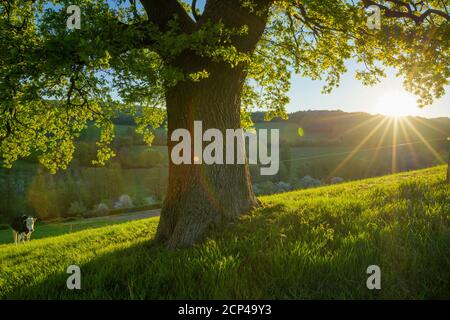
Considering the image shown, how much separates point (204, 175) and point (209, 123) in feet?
4.25

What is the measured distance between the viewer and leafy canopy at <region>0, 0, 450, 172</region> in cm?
732

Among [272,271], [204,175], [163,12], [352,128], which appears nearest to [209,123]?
[204,175]

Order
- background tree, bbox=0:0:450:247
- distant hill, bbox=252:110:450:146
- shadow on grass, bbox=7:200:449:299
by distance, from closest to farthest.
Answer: shadow on grass, bbox=7:200:449:299, background tree, bbox=0:0:450:247, distant hill, bbox=252:110:450:146

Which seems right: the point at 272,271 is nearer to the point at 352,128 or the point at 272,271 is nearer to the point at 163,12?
the point at 163,12

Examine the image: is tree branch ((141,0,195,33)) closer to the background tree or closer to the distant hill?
the background tree

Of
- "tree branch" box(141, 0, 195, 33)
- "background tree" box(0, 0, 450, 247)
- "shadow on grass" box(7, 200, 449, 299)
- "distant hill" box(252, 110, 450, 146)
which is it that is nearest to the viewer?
"shadow on grass" box(7, 200, 449, 299)

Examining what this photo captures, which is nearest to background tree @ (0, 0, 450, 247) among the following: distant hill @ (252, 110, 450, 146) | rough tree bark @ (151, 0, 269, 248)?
rough tree bark @ (151, 0, 269, 248)

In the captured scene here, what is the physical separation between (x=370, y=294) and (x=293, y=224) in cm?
307

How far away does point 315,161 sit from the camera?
107 m

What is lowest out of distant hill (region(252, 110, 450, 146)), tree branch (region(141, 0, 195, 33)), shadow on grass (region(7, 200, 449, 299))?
shadow on grass (region(7, 200, 449, 299))

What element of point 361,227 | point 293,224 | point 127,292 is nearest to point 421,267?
point 361,227

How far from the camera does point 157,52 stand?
28.6 ft

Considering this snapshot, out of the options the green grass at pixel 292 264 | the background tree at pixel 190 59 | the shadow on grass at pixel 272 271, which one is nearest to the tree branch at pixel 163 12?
the background tree at pixel 190 59
